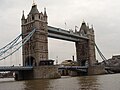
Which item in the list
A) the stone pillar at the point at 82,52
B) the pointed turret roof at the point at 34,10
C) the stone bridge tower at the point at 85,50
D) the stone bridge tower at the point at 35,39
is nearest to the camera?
the stone bridge tower at the point at 35,39

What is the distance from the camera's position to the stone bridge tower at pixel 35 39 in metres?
68.9

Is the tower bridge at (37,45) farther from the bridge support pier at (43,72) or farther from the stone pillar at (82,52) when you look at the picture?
the stone pillar at (82,52)

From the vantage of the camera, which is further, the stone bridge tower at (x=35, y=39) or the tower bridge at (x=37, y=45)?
the stone bridge tower at (x=35, y=39)

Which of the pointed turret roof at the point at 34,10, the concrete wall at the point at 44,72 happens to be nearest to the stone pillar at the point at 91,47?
the pointed turret roof at the point at 34,10

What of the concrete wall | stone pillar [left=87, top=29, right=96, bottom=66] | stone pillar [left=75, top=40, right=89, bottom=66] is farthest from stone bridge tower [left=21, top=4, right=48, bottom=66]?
stone pillar [left=87, top=29, right=96, bottom=66]

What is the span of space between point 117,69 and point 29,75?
4825 centimetres

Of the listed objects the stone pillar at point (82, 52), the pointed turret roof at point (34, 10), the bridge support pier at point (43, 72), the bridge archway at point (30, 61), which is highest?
the pointed turret roof at point (34, 10)

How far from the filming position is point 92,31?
102 m

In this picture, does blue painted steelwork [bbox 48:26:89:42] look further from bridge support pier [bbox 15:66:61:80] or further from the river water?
the river water

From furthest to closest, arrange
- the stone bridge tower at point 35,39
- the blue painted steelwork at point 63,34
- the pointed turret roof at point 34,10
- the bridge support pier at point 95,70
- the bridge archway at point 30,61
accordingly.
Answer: the bridge support pier at point 95,70, the blue painted steelwork at point 63,34, the pointed turret roof at point 34,10, the bridge archway at point 30,61, the stone bridge tower at point 35,39

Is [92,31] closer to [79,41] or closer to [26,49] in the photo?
[79,41]

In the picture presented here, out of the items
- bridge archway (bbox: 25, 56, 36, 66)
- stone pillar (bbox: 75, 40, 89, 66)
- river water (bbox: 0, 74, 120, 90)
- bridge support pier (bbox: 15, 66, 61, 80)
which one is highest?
stone pillar (bbox: 75, 40, 89, 66)

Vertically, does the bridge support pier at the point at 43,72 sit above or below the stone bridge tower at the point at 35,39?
below

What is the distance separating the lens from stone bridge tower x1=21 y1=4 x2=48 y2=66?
68944mm
